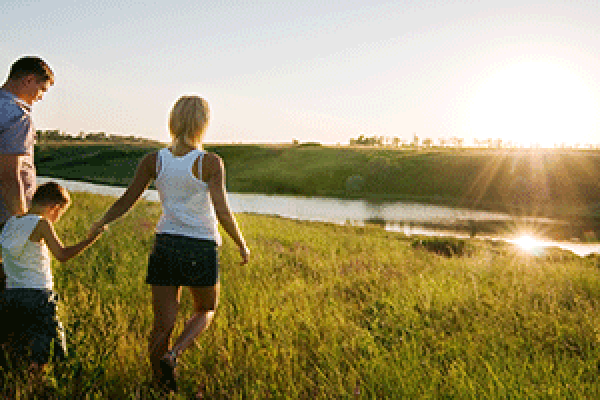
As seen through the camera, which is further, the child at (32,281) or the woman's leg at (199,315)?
the woman's leg at (199,315)

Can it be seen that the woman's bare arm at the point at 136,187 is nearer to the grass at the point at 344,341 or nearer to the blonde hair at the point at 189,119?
the blonde hair at the point at 189,119

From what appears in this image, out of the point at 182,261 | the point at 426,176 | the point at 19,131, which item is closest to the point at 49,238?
the point at 19,131

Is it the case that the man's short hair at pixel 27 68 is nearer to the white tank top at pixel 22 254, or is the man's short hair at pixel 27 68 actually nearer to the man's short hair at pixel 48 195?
the man's short hair at pixel 48 195

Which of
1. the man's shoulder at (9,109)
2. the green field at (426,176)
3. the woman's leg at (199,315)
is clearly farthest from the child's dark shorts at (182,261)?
the green field at (426,176)

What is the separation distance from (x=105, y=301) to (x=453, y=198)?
264ft

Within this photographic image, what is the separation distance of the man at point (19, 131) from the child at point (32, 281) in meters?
0.15

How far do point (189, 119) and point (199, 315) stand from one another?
4.86 feet

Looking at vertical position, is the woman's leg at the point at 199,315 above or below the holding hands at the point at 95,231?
below

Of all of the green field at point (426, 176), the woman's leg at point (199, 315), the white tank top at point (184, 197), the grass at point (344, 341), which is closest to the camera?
the white tank top at point (184, 197)

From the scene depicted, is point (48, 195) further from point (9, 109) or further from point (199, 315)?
point (199, 315)

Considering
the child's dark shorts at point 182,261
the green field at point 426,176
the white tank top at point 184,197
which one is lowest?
the green field at point 426,176

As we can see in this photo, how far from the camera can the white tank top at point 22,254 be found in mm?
3131

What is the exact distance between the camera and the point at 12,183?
3.22m

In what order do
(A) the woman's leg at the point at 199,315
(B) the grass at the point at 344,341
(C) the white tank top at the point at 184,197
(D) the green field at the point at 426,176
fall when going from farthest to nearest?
1. (D) the green field at the point at 426,176
2. (A) the woman's leg at the point at 199,315
3. (B) the grass at the point at 344,341
4. (C) the white tank top at the point at 184,197
